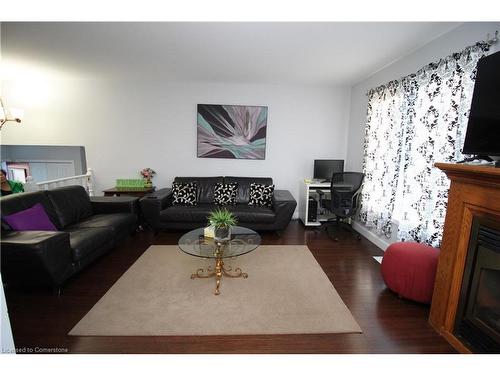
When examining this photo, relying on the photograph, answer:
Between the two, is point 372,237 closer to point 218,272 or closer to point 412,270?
point 412,270

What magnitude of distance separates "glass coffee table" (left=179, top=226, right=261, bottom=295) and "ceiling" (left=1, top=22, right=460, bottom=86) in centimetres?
212

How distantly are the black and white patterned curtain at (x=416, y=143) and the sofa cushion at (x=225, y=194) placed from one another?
83.6 inches

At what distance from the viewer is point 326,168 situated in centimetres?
410

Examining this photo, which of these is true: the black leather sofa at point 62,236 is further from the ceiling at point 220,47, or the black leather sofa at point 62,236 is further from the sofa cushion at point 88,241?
the ceiling at point 220,47

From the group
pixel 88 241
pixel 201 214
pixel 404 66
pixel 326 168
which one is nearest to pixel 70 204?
pixel 88 241

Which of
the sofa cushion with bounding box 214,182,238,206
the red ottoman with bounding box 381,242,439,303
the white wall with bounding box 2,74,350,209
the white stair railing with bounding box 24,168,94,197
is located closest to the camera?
the red ottoman with bounding box 381,242,439,303

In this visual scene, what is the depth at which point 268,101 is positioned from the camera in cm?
414

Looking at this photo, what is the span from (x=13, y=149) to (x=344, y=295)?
6638 millimetres

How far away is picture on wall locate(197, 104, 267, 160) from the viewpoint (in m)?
4.09

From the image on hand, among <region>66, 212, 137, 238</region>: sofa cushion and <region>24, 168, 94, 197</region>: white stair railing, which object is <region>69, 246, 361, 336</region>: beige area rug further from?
<region>24, 168, 94, 197</region>: white stair railing

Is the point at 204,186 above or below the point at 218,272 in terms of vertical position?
above

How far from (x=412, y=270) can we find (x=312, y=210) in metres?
2.07

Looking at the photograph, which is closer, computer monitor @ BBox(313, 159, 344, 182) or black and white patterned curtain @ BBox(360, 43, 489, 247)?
black and white patterned curtain @ BBox(360, 43, 489, 247)

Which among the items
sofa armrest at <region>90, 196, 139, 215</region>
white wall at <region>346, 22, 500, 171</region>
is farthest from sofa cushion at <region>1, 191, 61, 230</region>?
white wall at <region>346, 22, 500, 171</region>
